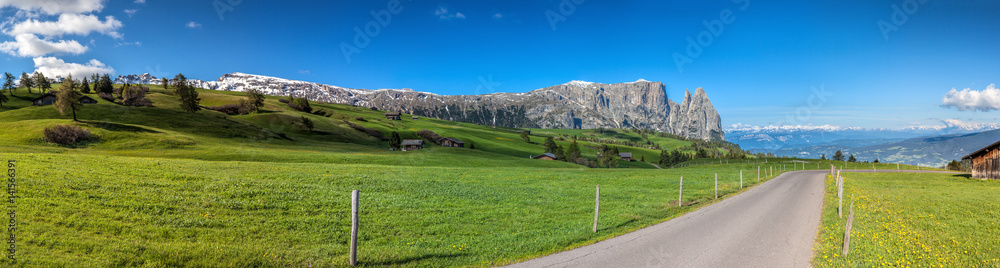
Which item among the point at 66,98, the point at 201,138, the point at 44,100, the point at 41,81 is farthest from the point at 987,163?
the point at 41,81

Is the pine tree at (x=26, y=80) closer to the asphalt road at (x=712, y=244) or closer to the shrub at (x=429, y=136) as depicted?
the shrub at (x=429, y=136)

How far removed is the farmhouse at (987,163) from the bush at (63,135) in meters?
119

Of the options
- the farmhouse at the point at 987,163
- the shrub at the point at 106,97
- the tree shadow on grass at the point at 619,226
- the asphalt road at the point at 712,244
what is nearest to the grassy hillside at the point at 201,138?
the shrub at the point at 106,97

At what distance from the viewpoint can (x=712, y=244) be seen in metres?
14.1

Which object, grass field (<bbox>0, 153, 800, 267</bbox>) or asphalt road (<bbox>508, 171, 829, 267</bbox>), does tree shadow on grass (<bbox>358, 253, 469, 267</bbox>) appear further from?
asphalt road (<bbox>508, 171, 829, 267</bbox>)

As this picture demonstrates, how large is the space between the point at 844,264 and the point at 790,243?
3430mm

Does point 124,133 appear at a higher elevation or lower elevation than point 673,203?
higher

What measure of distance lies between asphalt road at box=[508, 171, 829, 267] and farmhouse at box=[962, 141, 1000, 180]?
5395cm

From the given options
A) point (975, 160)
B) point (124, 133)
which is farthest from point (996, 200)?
point (124, 133)

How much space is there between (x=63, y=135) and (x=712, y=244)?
2796 inches

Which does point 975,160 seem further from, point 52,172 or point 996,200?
point 52,172

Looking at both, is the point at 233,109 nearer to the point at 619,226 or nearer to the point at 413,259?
the point at 413,259

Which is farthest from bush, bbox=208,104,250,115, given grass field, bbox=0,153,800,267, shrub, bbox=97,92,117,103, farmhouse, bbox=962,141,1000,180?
farmhouse, bbox=962,141,1000,180

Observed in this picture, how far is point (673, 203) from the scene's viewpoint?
24.4m
